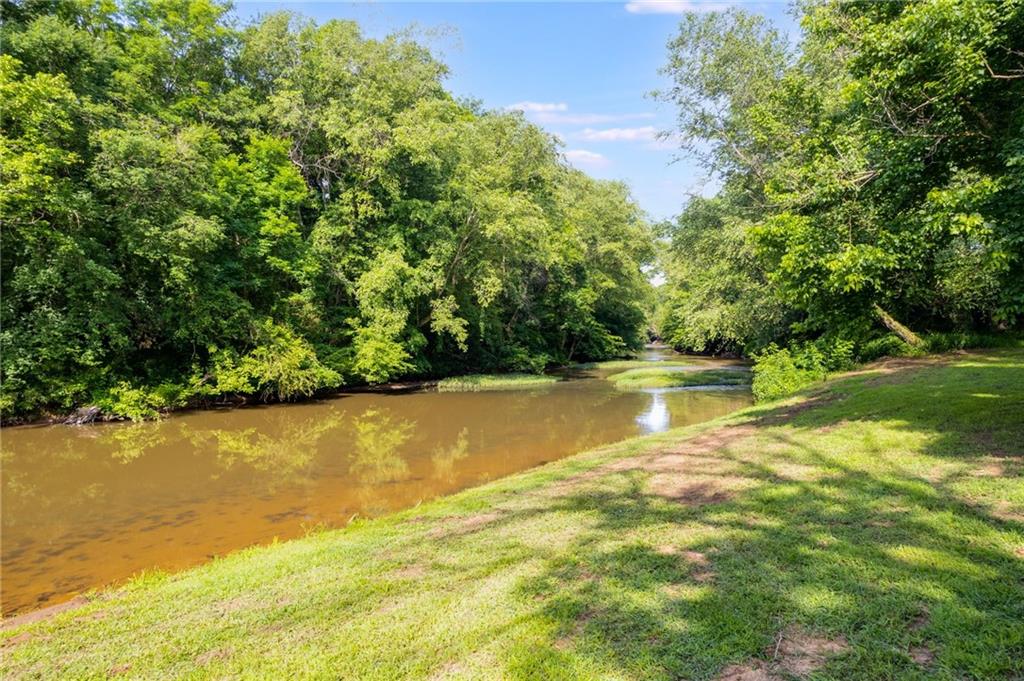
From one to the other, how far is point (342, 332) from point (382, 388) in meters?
3.51

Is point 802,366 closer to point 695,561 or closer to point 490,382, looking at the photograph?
point 490,382

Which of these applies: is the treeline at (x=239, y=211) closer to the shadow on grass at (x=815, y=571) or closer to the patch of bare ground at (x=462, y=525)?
the patch of bare ground at (x=462, y=525)

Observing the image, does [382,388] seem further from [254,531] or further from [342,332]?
[254,531]

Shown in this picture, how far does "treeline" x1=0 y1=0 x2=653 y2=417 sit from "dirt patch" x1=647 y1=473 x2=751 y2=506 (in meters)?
17.0

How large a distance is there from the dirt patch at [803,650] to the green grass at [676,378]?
22.9 m

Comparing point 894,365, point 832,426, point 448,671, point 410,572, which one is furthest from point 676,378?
point 448,671

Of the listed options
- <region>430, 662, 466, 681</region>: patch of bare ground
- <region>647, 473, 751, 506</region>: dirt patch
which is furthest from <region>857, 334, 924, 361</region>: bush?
<region>430, 662, 466, 681</region>: patch of bare ground

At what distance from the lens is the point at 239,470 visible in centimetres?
1173

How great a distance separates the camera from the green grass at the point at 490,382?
26984mm

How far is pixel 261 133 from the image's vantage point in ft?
76.6

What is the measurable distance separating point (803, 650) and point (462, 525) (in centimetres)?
414

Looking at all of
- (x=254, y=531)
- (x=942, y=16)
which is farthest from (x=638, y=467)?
(x=942, y=16)

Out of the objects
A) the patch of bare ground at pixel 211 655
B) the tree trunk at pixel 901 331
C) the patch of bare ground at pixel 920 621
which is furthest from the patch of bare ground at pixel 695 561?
the tree trunk at pixel 901 331

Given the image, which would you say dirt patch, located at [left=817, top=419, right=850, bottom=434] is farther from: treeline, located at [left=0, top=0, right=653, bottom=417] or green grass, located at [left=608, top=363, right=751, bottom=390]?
treeline, located at [left=0, top=0, right=653, bottom=417]
